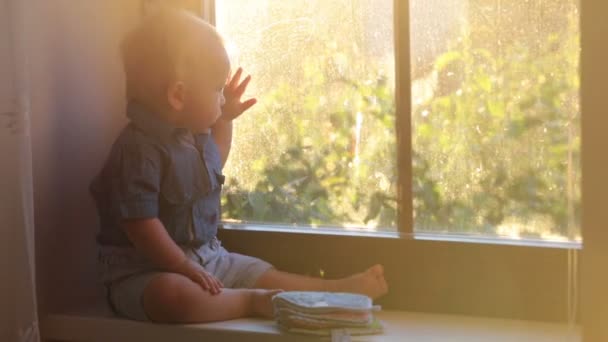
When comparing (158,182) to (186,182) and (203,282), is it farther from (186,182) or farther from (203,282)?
(203,282)

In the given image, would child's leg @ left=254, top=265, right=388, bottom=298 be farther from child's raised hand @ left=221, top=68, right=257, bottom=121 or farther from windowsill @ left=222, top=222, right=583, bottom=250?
child's raised hand @ left=221, top=68, right=257, bottom=121

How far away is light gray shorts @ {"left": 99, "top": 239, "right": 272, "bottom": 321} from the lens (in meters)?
1.43

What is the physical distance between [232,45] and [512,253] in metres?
0.65

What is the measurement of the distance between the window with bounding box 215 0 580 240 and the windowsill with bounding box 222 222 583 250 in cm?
1

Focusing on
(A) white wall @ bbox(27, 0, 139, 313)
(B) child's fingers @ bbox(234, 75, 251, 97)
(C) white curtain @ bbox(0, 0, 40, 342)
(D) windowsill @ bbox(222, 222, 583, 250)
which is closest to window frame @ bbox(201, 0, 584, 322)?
(D) windowsill @ bbox(222, 222, 583, 250)

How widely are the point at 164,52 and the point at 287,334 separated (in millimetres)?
527

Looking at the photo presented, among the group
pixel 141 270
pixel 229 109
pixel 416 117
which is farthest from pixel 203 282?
pixel 416 117

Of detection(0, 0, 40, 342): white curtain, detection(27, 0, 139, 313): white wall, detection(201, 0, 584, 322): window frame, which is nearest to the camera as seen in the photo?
detection(0, 0, 40, 342): white curtain

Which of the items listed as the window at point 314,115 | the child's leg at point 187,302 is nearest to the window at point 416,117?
the window at point 314,115

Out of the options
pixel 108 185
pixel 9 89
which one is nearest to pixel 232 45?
pixel 108 185

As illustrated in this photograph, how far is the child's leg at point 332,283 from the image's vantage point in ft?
4.78

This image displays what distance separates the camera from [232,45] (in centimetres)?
161

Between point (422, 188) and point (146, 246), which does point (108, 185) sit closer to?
point (146, 246)

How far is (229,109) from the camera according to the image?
61.6 inches
